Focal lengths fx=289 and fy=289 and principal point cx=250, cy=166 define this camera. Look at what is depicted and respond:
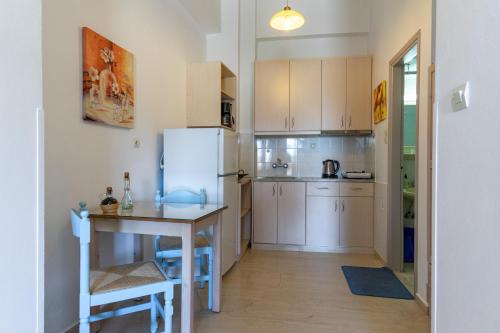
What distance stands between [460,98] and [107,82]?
2.07 meters

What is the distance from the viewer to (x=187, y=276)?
164cm

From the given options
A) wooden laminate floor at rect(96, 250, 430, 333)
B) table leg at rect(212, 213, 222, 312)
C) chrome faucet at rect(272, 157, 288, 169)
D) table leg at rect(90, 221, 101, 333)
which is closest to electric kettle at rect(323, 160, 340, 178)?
chrome faucet at rect(272, 157, 288, 169)

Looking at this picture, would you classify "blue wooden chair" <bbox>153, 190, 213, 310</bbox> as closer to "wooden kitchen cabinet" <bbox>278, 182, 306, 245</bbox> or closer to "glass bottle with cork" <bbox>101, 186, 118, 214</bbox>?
"glass bottle with cork" <bbox>101, 186, 118, 214</bbox>

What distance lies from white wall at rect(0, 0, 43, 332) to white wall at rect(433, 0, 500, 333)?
133 centimetres

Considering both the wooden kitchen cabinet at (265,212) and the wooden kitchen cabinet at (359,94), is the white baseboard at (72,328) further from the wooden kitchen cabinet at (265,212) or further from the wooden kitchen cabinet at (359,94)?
the wooden kitchen cabinet at (359,94)

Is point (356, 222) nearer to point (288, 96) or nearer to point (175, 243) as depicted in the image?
point (288, 96)

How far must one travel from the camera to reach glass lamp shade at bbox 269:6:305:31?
290 centimetres

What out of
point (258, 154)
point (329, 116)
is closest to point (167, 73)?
point (258, 154)

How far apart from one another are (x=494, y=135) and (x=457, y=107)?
234 millimetres

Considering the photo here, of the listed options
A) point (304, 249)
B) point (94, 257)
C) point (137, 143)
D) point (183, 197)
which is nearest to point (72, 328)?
point (94, 257)

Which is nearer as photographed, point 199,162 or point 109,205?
point 109,205

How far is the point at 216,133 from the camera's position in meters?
2.58

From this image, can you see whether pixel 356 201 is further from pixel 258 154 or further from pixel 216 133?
pixel 216 133

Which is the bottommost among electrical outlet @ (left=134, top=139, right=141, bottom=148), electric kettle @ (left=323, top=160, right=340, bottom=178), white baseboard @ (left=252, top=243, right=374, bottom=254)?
white baseboard @ (left=252, top=243, right=374, bottom=254)
